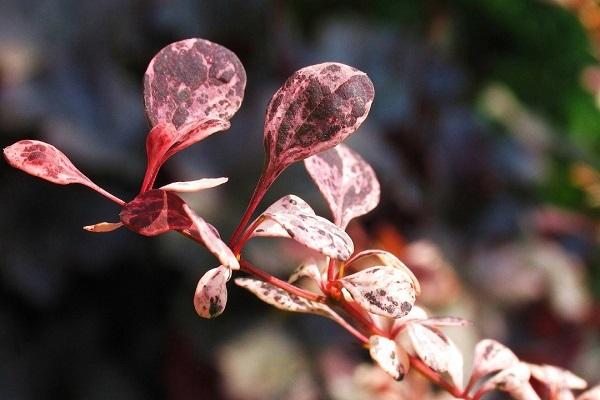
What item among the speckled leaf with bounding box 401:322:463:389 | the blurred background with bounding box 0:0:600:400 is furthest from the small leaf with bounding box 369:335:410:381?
the blurred background with bounding box 0:0:600:400

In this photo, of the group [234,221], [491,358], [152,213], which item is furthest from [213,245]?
[234,221]

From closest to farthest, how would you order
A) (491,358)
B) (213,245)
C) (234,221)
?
(213,245) < (491,358) < (234,221)

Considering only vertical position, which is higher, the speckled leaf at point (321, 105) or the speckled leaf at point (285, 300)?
the speckled leaf at point (321, 105)

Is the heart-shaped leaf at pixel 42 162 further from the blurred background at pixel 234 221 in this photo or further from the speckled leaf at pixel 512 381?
the blurred background at pixel 234 221

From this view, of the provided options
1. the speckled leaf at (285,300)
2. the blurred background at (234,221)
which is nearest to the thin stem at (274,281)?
the speckled leaf at (285,300)

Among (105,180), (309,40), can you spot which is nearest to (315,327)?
(105,180)

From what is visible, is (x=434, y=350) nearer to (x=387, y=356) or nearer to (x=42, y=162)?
(x=387, y=356)

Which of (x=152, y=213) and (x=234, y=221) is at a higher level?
(x=152, y=213)
